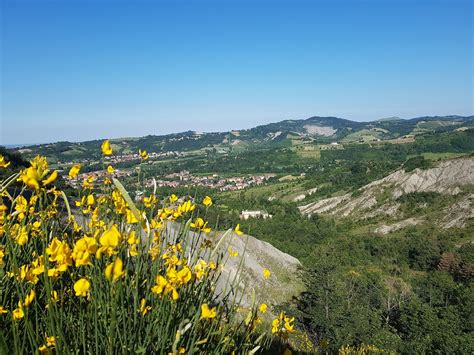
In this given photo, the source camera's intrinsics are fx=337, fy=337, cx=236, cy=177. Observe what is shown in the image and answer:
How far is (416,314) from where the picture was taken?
99.6 ft

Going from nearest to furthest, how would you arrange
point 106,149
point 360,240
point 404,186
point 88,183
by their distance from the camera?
point 106,149 < point 88,183 < point 360,240 < point 404,186

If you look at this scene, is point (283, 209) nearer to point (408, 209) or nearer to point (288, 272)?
point (408, 209)

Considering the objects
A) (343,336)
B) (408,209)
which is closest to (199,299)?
(343,336)

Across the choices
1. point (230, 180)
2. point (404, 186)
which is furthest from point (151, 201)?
point (230, 180)

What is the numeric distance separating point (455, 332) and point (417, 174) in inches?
3361

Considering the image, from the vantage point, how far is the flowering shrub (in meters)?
1.42

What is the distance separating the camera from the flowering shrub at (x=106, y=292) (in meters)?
1.42

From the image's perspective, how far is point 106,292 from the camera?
1.95 meters

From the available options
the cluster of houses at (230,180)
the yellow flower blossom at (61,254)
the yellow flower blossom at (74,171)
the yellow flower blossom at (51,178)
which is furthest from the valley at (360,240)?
the cluster of houses at (230,180)

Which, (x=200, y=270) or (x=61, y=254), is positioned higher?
(x=61, y=254)

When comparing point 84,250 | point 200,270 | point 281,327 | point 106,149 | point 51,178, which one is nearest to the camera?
point 84,250

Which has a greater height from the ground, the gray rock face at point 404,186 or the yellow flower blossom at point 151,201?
the yellow flower blossom at point 151,201

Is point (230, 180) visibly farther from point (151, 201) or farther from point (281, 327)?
point (281, 327)

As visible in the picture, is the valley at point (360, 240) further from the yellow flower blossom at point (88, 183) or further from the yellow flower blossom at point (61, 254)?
the yellow flower blossom at point (61, 254)
